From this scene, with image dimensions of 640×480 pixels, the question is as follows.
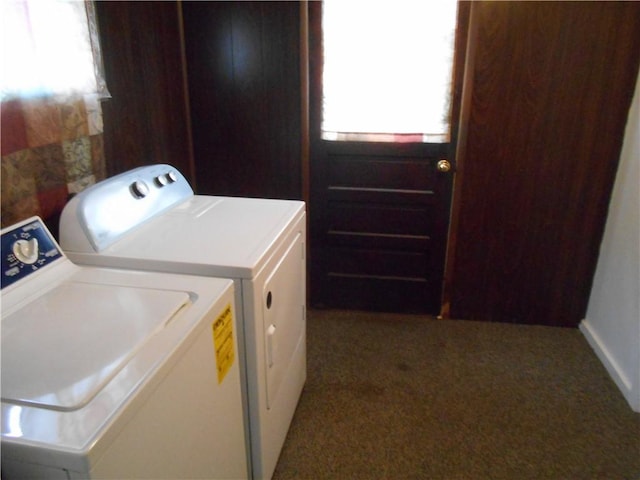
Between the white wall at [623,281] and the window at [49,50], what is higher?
the window at [49,50]

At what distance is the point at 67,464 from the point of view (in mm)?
717

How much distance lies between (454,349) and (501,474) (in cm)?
81

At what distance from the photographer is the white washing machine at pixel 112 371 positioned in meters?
0.76

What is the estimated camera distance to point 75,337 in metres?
0.99

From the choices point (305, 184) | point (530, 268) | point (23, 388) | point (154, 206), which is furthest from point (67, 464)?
point (530, 268)

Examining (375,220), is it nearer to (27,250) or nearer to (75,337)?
(27,250)

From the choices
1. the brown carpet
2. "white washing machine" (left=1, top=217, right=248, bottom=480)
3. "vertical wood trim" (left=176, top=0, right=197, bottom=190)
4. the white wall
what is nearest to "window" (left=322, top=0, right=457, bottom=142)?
"vertical wood trim" (left=176, top=0, right=197, bottom=190)

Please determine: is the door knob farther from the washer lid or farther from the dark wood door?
the washer lid

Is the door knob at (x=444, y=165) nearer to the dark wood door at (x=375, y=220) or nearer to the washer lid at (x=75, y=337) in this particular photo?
the dark wood door at (x=375, y=220)

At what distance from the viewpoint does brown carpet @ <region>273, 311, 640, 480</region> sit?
1.79 meters

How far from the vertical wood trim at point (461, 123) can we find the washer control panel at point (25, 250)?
6.25 feet

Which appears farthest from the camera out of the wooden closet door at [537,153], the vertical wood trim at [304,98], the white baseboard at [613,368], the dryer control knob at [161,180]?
the vertical wood trim at [304,98]

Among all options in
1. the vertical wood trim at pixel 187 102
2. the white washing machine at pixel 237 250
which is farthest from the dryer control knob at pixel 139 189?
the vertical wood trim at pixel 187 102

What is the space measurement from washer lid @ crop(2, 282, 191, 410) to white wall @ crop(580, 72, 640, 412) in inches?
79.0
